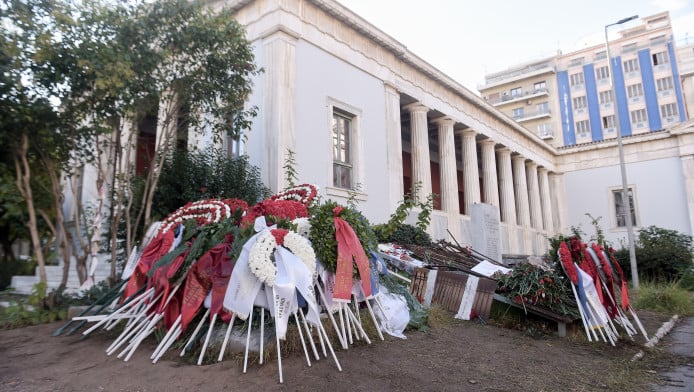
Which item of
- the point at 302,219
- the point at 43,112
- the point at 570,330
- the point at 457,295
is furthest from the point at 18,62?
the point at 570,330

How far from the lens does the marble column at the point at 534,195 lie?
87.5 feet

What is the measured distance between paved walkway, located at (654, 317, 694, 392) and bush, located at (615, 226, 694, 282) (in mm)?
7507

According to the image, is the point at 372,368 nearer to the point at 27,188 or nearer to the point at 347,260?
the point at 347,260

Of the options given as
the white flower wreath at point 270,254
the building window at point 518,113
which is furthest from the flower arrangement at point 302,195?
the building window at point 518,113

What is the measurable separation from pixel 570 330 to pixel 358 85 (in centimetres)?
950

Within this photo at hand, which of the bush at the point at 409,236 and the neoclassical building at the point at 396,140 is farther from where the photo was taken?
the neoclassical building at the point at 396,140

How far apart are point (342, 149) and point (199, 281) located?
8.71 meters

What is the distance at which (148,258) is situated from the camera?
5234 millimetres

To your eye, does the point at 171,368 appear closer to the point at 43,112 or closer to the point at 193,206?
the point at 193,206

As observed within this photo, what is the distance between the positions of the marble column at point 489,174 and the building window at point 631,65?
33.3 meters

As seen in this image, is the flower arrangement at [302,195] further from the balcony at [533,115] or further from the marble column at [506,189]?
the balcony at [533,115]

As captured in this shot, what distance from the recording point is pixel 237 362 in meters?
4.11

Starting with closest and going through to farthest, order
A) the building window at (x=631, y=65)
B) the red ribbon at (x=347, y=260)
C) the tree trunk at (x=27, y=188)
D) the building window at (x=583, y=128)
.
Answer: the red ribbon at (x=347, y=260)
the tree trunk at (x=27, y=188)
the building window at (x=631, y=65)
the building window at (x=583, y=128)

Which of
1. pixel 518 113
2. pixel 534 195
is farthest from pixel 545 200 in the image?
pixel 518 113
